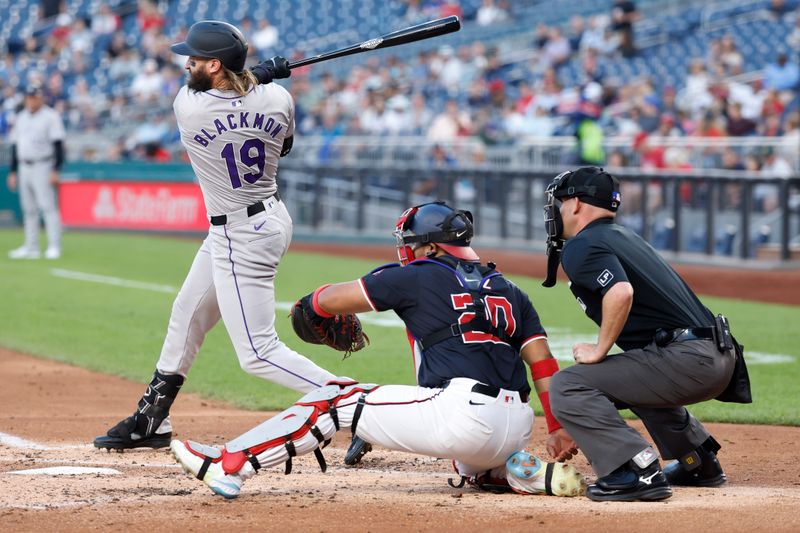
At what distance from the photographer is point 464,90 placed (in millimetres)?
23625

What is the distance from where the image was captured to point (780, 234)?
16.0 meters

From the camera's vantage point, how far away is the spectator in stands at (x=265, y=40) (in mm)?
26984

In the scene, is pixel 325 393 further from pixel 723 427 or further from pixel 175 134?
pixel 175 134

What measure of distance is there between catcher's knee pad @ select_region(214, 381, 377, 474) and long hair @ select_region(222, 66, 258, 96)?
1.59m

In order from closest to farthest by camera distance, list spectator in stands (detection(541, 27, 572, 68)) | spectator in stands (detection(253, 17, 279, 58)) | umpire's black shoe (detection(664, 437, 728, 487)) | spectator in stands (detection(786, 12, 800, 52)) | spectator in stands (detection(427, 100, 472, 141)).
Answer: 1. umpire's black shoe (detection(664, 437, 728, 487))
2. spectator in stands (detection(786, 12, 800, 52))
3. spectator in stands (detection(427, 100, 472, 141))
4. spectator in stands (detection(541, 27, 572, 68))
5. spectator in stands (detection(253, 17, 279, 58))

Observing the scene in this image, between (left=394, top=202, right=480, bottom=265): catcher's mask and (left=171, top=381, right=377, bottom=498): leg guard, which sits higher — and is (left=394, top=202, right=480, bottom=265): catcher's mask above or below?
above

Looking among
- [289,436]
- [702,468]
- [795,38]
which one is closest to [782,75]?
[795,38]

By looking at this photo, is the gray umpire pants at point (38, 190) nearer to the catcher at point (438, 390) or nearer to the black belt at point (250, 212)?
the black belt at point (250, 212)

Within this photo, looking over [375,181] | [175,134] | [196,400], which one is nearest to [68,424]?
[196,400]

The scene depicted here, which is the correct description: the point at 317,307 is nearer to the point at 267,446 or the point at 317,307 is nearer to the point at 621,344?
the point at 267,446

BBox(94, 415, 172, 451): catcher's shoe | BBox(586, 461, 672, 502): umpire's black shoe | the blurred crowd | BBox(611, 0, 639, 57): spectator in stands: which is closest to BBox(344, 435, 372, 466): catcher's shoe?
BBox(94, 415, 172, 451): catcher's shoe

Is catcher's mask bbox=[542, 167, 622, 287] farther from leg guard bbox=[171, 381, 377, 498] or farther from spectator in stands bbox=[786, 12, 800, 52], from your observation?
spectator in stands bbox=[786, 12, 800, 52]

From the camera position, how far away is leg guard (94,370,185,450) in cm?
623

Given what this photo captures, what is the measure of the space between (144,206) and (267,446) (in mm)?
18160
